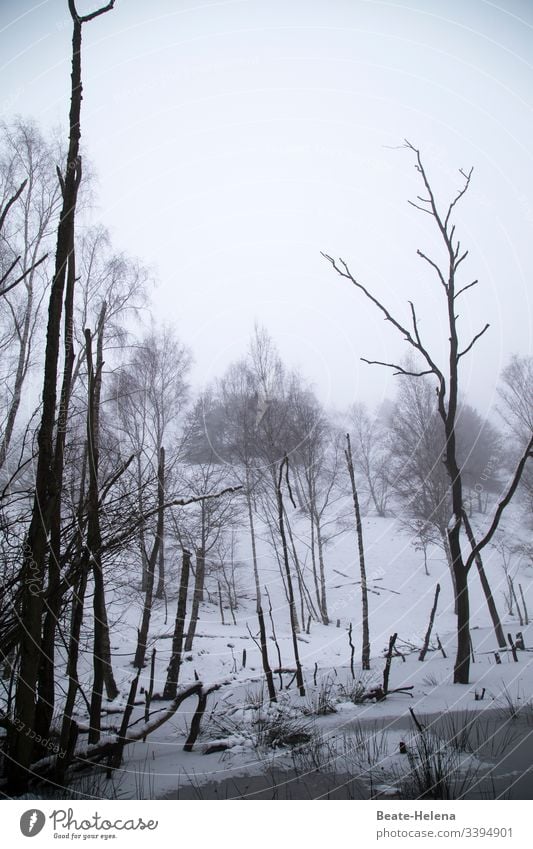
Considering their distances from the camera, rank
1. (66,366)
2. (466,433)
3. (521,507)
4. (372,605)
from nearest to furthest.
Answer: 1. (66,366)
2. (466,433)
3. (521,507)
4. (372,605)

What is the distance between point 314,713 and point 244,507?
9911 mm

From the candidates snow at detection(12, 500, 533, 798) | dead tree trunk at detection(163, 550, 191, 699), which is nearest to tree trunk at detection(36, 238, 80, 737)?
A: snow at detection(12, 500, 533, 798)

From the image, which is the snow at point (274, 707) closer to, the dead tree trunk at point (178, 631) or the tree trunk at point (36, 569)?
the dead tree trunk at point (178, 631)

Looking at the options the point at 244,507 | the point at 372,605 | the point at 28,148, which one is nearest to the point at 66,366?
the point at 28,148

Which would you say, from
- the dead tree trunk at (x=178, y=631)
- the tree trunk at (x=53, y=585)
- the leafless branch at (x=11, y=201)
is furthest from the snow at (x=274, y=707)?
the leafless branch at (x=11, y=201)

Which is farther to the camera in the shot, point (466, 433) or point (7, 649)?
point (466, 433)

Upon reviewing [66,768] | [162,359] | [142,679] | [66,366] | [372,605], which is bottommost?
[372,605]

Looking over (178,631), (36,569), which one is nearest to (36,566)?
(36,569)

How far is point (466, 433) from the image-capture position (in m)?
8.05

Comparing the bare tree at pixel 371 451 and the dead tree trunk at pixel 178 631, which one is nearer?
the dead tree trunk at pixel 178 631

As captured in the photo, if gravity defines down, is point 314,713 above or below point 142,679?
above

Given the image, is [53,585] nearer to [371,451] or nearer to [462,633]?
[462,633]
